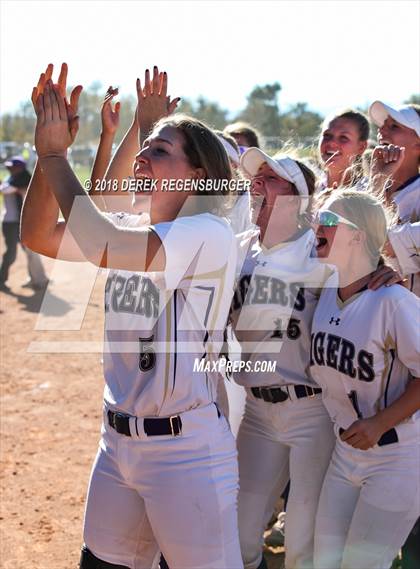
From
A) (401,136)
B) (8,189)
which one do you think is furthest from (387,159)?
(8,189)

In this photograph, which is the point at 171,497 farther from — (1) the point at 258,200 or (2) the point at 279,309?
(1) the point at 258,200

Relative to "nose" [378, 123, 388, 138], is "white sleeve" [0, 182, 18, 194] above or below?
below

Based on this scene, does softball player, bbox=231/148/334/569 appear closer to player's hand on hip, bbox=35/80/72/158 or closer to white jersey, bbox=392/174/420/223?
white jersey, bbox=392/174/420/223

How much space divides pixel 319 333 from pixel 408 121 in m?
1.52

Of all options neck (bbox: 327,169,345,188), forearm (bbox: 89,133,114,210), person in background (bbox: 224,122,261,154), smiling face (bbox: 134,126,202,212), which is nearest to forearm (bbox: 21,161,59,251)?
smiling face (bbox: 134,126,202,212)

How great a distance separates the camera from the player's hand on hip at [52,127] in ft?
7.61

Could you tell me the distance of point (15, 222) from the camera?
11734 millimetres

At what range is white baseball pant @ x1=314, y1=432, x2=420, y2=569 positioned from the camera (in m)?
2.89

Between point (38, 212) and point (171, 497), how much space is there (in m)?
1.09

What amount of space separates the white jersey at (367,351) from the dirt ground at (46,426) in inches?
64.0

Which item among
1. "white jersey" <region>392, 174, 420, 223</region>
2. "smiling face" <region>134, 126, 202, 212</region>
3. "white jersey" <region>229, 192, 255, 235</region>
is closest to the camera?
"smiling face" <region>134, 126, 202, 212</region>

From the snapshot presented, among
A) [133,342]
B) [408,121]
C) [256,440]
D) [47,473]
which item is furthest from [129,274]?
[47,473]

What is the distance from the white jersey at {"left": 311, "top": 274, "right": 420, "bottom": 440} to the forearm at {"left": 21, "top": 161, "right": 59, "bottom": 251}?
126 centimetres

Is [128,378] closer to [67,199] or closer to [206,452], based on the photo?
[206,452]
